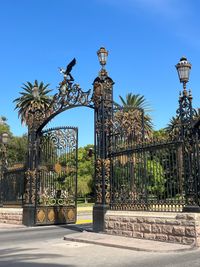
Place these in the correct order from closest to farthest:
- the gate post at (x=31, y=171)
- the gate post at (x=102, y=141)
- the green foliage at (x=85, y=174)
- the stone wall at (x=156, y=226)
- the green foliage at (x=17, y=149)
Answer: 1. the stone wall at (x=156, y=226)
2. the gate post at (x=102, y=141)
3. the gate post at (x=31, y=171)
4. the green foliage at (x=85, y=174)
5. the green foliage at (x=17, y=149)

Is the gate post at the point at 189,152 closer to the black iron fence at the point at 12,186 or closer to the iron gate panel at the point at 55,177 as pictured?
Answer: the iron gate panel at the point at 55,177

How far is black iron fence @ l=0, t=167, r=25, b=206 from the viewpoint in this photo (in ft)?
69.8

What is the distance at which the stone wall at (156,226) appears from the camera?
1052cm

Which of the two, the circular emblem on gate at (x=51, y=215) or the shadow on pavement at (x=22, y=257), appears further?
the circular emblem on gate at (x=51, y=215)

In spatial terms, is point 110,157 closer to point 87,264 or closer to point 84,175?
point 87,264

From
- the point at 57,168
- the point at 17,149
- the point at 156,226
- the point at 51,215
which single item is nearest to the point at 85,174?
the point at 17,149

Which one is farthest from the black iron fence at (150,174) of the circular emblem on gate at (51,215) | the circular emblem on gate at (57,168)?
the circular emblem on gate at (51,215)

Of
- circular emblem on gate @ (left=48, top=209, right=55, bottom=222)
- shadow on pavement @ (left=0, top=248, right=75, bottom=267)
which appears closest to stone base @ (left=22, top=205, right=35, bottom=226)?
circular emblem on gate @ (left=48, top=209, right=55, bottom=222)

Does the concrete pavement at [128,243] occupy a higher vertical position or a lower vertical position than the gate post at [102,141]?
lower

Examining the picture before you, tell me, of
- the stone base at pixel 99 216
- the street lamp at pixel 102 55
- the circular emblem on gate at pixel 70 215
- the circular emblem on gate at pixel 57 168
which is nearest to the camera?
the stone base at pixel 99 216

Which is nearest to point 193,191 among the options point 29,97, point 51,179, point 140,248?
point 140,248

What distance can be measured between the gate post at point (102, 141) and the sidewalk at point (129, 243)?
1.14m

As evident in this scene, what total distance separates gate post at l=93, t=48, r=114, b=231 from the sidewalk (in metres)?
1.14

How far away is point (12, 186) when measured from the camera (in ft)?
72.6
